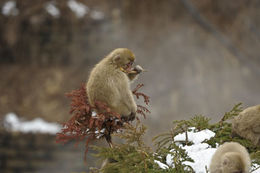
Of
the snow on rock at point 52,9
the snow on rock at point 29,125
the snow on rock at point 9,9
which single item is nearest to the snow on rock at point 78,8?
the snow on rock at point 52,9

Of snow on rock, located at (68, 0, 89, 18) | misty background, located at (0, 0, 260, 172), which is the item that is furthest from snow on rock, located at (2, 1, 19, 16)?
snow on rock, located at (68, 0, 89, 18)

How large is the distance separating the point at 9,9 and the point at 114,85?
17.4ft

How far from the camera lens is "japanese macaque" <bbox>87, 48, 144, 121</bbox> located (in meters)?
1.31

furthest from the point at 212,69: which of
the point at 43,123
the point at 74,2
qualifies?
the point at 43,123

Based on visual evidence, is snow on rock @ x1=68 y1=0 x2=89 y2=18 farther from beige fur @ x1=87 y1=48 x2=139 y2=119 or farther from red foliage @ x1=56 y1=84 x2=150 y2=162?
red foliage @ x1=56 y1=84 x2=150 y2=162

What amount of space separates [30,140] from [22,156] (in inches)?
11.6

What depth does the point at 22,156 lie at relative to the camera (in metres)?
5.26

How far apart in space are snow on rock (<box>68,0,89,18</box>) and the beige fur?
5253mm

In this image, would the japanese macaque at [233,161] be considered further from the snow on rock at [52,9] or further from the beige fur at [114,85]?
the snow on rock at [52,9]

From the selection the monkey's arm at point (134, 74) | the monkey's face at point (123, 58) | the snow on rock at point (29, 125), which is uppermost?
the snow on rock at point (29, 125)

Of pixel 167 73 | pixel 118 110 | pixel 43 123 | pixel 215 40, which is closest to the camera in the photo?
pixel 118 110

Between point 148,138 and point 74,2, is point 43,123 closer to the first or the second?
point 148,138

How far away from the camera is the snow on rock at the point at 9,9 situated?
19.9 feet

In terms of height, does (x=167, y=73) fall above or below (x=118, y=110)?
above
